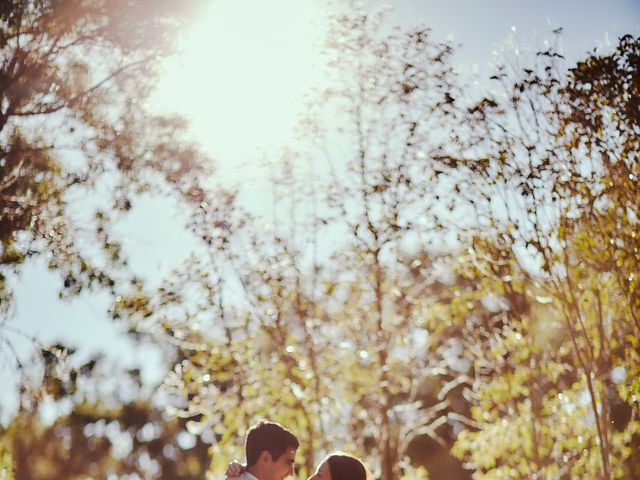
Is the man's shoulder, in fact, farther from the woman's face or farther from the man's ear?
the woman's face

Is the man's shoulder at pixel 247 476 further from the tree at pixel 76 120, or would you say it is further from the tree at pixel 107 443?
the tree at pixel 107 443

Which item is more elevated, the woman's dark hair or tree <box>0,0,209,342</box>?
tree <box>0,0,209,342</box>

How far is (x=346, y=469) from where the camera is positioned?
4289mm

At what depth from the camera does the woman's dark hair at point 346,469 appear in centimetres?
428

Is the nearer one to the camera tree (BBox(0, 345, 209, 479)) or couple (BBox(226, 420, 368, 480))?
couple (BBox(226, 420, 368, 480))

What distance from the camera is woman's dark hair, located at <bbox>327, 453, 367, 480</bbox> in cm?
428

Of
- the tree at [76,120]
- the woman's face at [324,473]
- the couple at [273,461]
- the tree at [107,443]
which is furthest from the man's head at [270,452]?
the tree at [107,443]

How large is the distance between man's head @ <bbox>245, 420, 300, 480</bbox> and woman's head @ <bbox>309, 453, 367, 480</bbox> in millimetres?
229

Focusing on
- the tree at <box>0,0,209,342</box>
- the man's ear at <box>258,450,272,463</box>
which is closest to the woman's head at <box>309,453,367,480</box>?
the man's ear at <box>258,450,272,463</box>

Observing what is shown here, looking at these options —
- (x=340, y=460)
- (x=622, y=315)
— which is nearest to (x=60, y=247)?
(x=340, y=460)

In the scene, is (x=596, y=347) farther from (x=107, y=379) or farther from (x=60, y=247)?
(x=107, y=379)

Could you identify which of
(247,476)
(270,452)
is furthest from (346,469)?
(247,476)

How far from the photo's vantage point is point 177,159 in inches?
427

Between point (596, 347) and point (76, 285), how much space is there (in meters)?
6.99
